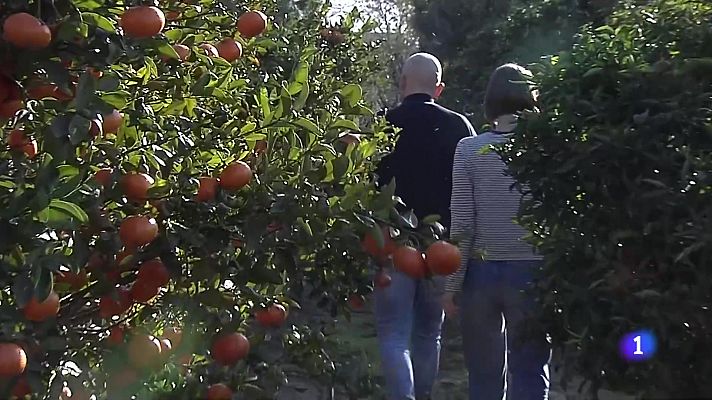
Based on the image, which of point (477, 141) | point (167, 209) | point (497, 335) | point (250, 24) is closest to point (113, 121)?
point (167, 209)

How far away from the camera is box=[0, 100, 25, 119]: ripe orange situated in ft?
5.98

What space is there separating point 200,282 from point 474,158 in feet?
7.03

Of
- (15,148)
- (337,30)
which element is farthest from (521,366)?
(337,30)

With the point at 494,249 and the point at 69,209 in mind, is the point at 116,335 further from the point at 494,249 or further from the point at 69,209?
Result: the point at 494,249

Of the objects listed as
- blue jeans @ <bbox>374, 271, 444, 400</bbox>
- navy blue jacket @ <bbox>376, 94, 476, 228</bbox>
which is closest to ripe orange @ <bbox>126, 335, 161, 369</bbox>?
blue jeans @ <bbox>374, 271, 444, 400</bbox>

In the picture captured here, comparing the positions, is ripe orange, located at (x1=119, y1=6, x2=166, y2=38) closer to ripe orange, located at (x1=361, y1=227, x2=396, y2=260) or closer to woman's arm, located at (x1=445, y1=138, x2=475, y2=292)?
ripe orange, located at (x1=361, y1=227, x2=396, y2=260)

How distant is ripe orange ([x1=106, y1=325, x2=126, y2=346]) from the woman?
196 centimetres

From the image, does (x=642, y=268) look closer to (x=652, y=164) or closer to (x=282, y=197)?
(x=652, y=164)

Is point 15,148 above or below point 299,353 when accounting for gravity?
above

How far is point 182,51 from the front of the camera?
7.00 feet

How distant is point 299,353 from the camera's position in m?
2.58

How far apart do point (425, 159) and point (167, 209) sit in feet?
8.69

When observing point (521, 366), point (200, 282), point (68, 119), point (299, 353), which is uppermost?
point (68, 119)

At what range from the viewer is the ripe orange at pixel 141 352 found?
2.12m
